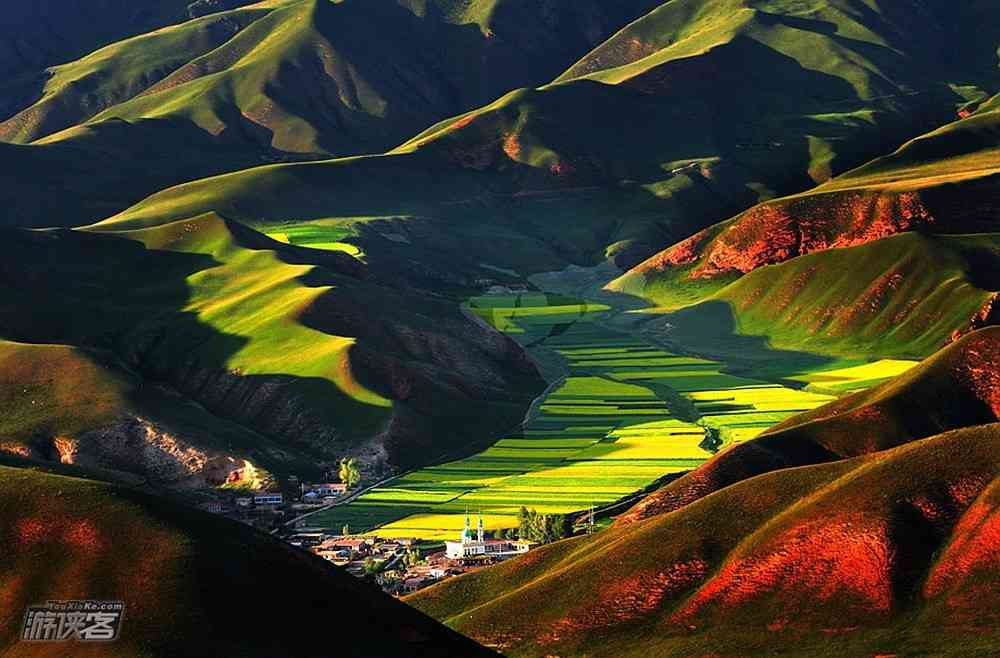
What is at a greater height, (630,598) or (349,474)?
(630,598)

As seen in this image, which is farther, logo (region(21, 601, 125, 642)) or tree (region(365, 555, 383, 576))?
tree (region(365, 555, 383, 576))

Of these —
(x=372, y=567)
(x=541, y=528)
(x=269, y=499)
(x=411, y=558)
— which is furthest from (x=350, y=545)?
(x=269, y=499)

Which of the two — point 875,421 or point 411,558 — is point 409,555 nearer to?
point 411,558

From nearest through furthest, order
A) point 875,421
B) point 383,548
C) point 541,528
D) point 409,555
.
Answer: point 409,555 < point 541,528 < point 383,548 < point 875,421

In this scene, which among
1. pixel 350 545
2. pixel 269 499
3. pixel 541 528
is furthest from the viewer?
pixel 269 499

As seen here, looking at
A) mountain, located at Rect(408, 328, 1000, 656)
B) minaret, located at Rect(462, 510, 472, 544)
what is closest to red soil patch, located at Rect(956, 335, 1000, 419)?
mountain, located at Rect(408, 328, 1000, 656)

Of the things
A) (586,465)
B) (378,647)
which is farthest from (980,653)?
(586,465)

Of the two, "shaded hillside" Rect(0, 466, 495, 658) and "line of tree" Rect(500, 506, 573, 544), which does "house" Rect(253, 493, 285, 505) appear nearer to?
"line of tree" Rect(500, 506, 573, 544)
